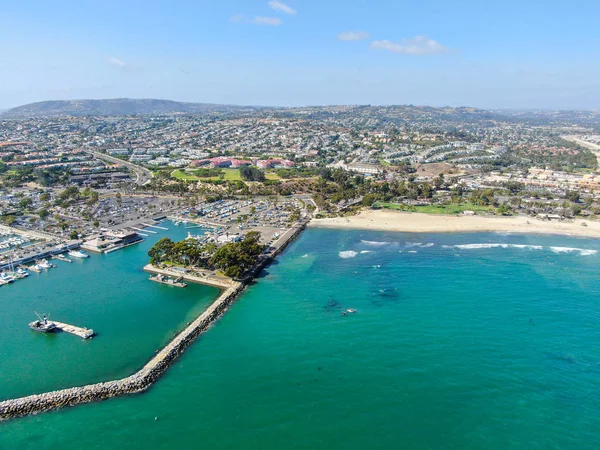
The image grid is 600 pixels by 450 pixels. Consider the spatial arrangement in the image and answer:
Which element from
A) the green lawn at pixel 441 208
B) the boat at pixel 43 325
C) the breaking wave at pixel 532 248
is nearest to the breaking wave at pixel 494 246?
the breaking wave at pixel 532 248

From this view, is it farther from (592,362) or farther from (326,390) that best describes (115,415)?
(592,362)

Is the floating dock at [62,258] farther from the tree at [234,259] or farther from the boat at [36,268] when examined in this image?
the tree at [234,259]

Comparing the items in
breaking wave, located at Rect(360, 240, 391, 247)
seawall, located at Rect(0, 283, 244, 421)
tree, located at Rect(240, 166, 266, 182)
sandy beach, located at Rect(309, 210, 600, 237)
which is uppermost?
tree, located at Rect(240, 166, 266, 182)

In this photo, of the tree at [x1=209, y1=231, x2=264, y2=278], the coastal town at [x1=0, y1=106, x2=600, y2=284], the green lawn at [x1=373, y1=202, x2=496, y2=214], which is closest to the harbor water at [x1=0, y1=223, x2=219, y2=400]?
the tree at [x1=209, y1=231, x2=264, y2=278]

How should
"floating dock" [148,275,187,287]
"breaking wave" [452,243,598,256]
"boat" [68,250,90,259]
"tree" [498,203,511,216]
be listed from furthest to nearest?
"tree" [498,203,511,216] → "breaking wave" [452,243,598,256] → "boat" [68,250,90,259] → "floating dock" [148,275,187,287]

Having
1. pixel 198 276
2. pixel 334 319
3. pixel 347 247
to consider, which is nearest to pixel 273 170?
pixel 347 247

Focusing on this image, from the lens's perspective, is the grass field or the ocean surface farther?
the grass field

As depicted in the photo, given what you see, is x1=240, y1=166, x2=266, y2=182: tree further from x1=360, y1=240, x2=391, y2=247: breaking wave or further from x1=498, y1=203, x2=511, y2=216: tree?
x1=498, y1=203, x2=511, y2=216: tree

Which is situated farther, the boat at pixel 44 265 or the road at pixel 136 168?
the road at pixel 136 168
